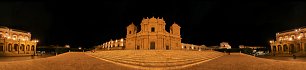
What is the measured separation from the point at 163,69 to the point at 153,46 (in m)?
24.0

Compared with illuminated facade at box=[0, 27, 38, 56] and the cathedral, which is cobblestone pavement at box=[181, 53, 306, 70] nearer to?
the cathedral

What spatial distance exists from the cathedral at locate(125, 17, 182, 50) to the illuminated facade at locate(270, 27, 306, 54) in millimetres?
26660

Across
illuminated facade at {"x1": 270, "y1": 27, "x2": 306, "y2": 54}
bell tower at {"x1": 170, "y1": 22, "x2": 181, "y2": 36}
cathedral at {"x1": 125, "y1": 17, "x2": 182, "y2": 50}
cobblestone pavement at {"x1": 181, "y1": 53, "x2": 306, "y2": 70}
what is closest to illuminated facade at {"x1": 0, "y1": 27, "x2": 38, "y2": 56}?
cathedral at {"x1": 125, "y1": 17, "x2": 182, "y2": 50}

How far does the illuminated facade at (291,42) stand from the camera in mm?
43375

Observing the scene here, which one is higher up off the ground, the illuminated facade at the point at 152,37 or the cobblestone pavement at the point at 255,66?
the illuminated facade at the point at 152,37

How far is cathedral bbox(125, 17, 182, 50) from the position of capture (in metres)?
40.3

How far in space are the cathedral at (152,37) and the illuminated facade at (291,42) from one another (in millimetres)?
26660

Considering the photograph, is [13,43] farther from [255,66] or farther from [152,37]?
[255,66]

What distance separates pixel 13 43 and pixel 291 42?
63.6 meters

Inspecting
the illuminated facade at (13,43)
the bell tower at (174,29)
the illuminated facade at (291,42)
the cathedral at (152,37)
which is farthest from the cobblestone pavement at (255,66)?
the illuminated facade at (13,43)

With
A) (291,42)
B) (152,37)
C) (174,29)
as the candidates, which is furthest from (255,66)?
(291,42)

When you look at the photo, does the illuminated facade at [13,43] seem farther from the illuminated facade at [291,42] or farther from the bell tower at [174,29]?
the illuminated facade at [291,42]

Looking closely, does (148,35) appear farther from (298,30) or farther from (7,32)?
(298,30)

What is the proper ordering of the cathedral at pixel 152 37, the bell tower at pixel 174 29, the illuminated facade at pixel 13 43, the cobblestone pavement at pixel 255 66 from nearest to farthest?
1. the cobblestone pavement at pixel 255 66
2. the cathedral at pixel 152 37
3. the illuminated facade at pixel 13 43
4. the bell tower at pixel 174 29
